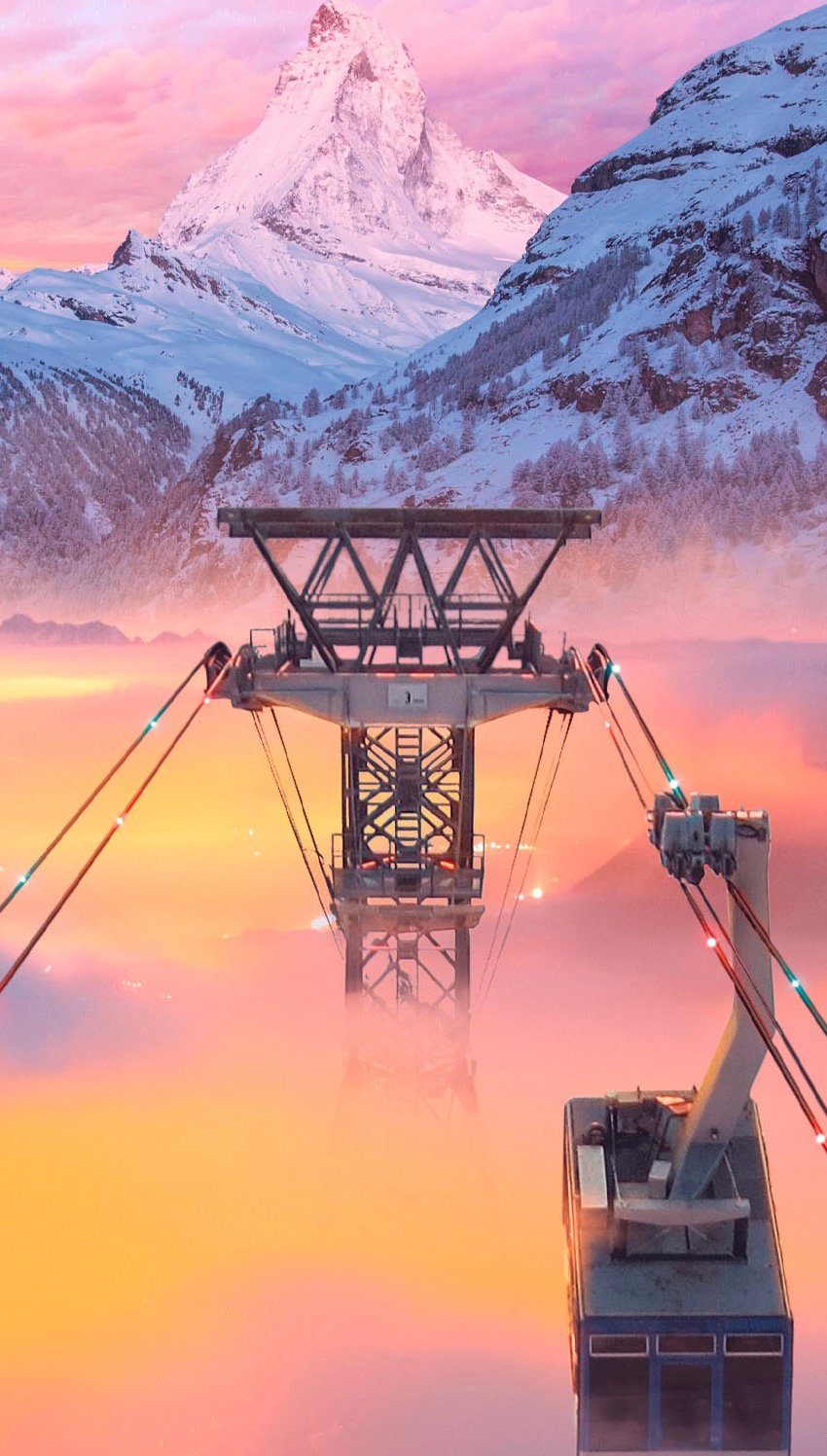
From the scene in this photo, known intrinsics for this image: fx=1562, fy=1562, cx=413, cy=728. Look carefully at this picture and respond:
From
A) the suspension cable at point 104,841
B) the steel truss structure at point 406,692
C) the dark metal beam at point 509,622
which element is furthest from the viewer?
the steel truss structure at point 406,692

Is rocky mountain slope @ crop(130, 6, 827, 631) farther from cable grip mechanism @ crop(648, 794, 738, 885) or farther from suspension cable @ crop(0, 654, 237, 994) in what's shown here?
cable grip mechanism @ crop(648, 794, 738, 885)

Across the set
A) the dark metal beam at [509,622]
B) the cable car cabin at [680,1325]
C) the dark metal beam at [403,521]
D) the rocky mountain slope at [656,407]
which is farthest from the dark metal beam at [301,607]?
the rocky mountain slope at [656,407]

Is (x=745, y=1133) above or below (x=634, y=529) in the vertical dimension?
below

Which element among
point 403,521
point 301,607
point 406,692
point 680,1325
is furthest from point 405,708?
point 680,1325

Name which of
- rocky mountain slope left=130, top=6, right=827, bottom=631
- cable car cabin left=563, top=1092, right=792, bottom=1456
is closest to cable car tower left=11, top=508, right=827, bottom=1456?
cable car cabin left=563, top=1092, right=792, bottom=1456

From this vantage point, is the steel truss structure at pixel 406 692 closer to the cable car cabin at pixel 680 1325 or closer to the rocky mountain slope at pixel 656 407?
the cable car cabin at pixel 680 1325

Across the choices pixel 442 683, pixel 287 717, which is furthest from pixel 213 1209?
pixel 287 717

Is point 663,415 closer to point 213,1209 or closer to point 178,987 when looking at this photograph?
point 178,987
